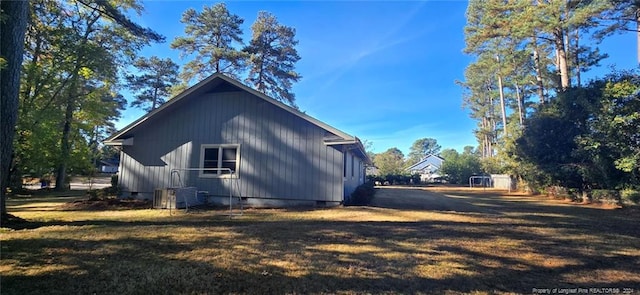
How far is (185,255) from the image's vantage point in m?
4.53

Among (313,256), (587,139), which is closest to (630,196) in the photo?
(587,139)

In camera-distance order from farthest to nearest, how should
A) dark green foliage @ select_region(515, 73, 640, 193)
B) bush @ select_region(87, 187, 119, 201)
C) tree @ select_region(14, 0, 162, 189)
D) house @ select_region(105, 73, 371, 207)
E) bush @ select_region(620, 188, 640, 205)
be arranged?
1. bush @ select_region(87, 187, 119, 201)
2. dark green foliage @ select_region(515, 73, 640, 193)
3. bush @ select_region(620, 188, 640, 205)
4. tree @ select_region(14, 0, 162, 189)
5. house @ select_region(105, 73, 371, 207)

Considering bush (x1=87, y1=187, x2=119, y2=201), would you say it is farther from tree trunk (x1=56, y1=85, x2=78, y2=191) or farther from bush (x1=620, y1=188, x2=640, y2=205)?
bush (x1=620, y1=188, x2=640, y2=205)

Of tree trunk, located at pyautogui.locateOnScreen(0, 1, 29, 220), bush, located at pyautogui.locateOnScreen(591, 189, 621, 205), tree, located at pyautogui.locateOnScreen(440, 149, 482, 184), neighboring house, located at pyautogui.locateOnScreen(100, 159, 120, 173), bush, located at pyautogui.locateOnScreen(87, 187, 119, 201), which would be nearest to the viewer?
tree trunk, located at pyautogui.locateOnScreen(0, 1, 29, 220)

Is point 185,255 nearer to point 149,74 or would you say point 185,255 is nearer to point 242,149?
point 242,149

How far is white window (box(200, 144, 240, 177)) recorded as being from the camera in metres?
11.1

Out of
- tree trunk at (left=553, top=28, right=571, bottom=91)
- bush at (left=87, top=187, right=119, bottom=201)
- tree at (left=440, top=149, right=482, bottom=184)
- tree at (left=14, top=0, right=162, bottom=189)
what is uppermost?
tree trunk at (left=553, top=28, right=571, bottom=91)

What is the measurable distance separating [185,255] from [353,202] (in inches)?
309

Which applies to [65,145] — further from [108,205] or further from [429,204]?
[429,204]

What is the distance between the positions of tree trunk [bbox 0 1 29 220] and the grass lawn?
5.63ft

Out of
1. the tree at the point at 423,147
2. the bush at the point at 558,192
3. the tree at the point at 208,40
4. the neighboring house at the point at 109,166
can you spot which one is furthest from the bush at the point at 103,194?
the tree at the point at 423,147

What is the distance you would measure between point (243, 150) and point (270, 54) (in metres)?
15.5

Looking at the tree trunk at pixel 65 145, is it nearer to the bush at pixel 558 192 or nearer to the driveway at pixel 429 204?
the driveway at pixel 429 204

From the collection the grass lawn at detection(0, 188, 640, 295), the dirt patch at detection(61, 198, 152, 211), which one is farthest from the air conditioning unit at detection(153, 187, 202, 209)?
the grass lawn at detection(0, 188, 640, 295)
